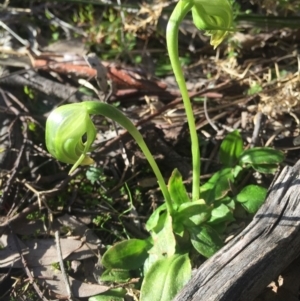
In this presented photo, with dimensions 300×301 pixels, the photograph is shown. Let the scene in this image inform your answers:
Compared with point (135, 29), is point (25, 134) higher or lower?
lower

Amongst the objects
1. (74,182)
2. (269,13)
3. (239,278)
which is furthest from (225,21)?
(269,13)

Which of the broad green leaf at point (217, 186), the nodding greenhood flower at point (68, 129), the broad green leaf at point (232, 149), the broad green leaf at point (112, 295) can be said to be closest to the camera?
the nodding greenhood flower at point (68, 129)

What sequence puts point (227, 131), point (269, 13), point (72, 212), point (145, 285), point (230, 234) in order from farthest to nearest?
point (269, 13) < point (227, 131) < point (72, 212) < point (230, 234) < point (145, 285)

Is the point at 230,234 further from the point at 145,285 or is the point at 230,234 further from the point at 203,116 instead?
the point at 203,116

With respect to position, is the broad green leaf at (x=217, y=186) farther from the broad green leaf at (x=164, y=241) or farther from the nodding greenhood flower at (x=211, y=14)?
the nodding greenhood flower at (x=211, y=14)

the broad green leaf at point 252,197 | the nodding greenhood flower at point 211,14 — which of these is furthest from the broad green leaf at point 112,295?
the nodding greenhood flower at point 211,14

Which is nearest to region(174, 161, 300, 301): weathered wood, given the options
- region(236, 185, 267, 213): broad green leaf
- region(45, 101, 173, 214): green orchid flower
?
region(236, 185, 267, 213): broad green leaf

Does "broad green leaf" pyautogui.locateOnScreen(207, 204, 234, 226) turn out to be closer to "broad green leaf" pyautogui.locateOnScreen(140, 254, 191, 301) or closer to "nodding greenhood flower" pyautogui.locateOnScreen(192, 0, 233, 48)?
"broad green leaf" pyautogui.locateOnScreen(140, 254, 191, 301)
